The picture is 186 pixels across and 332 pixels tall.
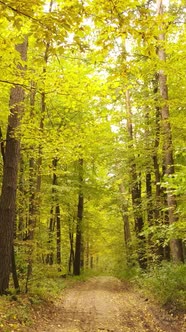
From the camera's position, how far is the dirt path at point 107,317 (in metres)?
6.94

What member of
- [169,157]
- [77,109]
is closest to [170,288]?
[169,157]

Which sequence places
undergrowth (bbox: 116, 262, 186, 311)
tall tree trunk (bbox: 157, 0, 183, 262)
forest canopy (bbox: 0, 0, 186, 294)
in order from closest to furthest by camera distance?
forest canopy (bbox: 0, 0, 186, 294) → undergrowth (bbox: 116, 262, 186, 311) → tall tree trunk (bbox: 157, 0, 183, 262)

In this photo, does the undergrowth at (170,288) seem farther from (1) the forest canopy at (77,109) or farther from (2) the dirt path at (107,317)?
(1) the forest canopy at (77,109)

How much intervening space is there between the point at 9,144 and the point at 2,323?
14.9 ft

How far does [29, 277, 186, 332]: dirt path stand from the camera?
6.94 meters

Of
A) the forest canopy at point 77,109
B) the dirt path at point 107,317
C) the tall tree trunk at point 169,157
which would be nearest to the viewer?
the forest canopy at point 77,109

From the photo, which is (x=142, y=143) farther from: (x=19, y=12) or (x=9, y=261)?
(x=19, y=12)

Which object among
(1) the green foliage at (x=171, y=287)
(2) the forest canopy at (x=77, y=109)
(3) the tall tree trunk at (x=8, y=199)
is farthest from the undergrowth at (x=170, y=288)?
(3) the tall tree trunk at (x=8, y=199)

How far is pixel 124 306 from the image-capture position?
9562 mm

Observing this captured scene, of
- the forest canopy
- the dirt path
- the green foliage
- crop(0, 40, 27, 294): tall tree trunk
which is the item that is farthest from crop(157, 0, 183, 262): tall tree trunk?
crop(0, 40, 27, 294): tall tree trunk

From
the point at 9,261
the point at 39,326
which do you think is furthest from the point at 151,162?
the point at 39,326

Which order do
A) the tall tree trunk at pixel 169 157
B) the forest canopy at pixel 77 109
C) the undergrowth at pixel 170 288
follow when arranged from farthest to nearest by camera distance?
the tall tree trunk at pixel 169 157 → the undergrowth at pixel 170 288 → the forest canopy at pixel 77 109

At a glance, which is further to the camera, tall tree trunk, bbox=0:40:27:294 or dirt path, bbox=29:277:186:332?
tall tree trunk, bbox=0:40:27:294

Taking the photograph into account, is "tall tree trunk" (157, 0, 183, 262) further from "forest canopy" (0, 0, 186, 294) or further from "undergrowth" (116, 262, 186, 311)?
"undergrowth" (116, 262, 186, 311)
